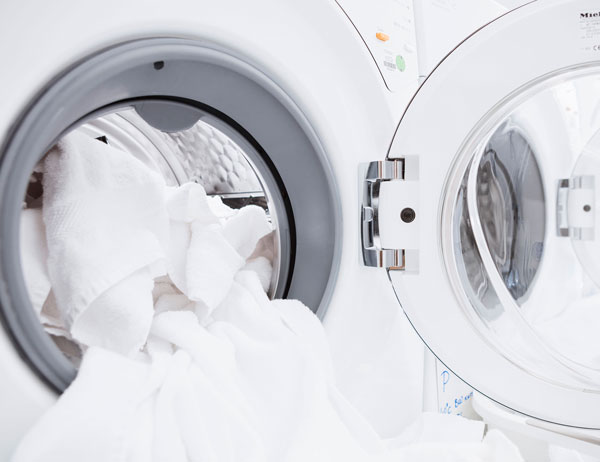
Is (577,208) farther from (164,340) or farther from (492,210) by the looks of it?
(164,340)

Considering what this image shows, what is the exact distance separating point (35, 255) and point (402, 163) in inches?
18.3

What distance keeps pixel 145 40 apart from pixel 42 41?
98 mm

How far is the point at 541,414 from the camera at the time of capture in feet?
2.22

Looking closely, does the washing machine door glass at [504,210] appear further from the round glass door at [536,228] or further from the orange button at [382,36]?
the orange button at [382,36]

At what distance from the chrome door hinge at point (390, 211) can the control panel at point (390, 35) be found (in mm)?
134

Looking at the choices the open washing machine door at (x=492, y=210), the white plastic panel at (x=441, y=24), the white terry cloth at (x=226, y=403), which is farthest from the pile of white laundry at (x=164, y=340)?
the white plastic panel at (x=441, y=24)

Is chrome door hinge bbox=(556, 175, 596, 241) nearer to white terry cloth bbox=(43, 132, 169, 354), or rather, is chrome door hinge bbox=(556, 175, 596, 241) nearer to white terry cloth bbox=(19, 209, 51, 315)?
white terry cloth bbox=(43, 132, 169, 354)

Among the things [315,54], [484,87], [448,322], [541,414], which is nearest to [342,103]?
[315,54]

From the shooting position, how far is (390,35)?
75cm

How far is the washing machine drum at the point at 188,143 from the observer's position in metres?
0.39

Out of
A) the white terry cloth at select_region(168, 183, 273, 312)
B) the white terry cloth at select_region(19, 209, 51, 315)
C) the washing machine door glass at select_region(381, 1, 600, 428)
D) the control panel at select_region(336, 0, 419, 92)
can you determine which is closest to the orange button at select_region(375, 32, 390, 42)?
the control panel at select_region(336, 0, 419, 92)

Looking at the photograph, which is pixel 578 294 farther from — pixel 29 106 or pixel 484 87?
pixel 29 106

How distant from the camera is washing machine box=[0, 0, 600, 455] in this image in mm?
569

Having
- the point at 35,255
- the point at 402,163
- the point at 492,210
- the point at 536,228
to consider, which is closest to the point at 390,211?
the point at 402,163
